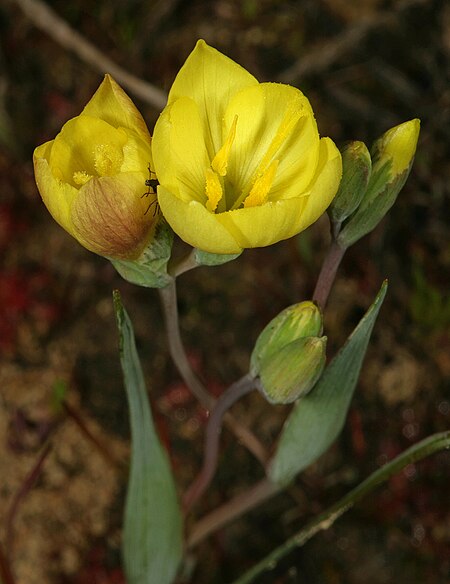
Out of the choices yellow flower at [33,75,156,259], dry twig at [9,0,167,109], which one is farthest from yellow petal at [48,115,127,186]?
dry twig at [9,0,167,109]

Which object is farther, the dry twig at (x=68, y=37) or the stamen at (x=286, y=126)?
the dry twig at (x=68, y=37)

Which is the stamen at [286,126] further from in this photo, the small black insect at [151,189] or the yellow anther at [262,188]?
the small black insect at [151,189]

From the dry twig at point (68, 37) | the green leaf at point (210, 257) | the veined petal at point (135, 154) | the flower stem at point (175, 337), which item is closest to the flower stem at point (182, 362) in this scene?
the flower stem at point (175, 337)

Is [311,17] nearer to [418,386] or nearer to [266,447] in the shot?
[418,386]

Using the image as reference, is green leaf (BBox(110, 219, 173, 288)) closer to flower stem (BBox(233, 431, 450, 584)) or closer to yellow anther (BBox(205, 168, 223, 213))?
yellow anther (BBox(205, 168, 223, 213))

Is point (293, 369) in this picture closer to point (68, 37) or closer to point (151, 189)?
point (151, 189)

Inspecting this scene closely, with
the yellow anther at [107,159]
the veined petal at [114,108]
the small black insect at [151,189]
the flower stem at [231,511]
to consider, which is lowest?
the flower stem at [231,511]
